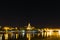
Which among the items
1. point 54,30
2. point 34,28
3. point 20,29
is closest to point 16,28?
point 20,29

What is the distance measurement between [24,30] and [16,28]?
4.11 metres

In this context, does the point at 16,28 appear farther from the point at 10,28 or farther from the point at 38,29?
the point at 38,29

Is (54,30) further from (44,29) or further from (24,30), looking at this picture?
(24,30)

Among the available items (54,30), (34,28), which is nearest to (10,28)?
(34,28)

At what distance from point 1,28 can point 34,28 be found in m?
17.5

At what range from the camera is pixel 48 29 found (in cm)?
10206

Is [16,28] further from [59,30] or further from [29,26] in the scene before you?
[59,30]

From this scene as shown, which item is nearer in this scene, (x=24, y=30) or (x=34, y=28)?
(x=24, y=30)

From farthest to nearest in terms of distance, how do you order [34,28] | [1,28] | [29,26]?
[34,28] → [29,26] → [1,28]

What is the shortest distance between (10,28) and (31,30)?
26.7 feet

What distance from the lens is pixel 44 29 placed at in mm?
103312

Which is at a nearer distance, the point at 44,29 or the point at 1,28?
the point at 1,28

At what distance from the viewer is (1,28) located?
88125mm

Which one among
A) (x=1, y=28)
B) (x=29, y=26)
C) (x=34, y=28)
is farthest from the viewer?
(x=34, y=28)
